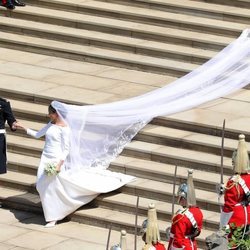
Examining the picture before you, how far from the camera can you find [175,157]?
17.9m

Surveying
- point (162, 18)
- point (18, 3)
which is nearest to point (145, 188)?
point (162, 18)

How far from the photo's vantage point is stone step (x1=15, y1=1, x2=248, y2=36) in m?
21.6

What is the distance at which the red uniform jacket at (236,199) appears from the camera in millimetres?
14875

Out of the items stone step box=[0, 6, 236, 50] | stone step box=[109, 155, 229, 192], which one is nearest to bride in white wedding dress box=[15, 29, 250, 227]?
stone step box=[109, 155, 229, 192]

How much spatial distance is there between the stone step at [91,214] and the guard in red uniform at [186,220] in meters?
2.17

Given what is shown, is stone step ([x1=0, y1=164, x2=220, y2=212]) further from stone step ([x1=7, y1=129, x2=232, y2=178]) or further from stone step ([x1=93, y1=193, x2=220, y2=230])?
stone step ([x1=7, y1=129, x2=232, y2=178])

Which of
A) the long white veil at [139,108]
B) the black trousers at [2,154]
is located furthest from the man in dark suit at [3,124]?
the long white veil at [139,108]

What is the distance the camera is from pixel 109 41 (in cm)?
2166

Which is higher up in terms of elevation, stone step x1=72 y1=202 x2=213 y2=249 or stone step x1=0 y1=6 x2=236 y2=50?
stone step x1=0 y1=6 x2=236 y2=50

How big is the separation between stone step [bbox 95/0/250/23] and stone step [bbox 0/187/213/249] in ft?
17.7

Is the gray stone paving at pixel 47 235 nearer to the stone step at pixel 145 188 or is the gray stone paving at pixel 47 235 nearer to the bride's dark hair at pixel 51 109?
the stone step at pixel 145 188

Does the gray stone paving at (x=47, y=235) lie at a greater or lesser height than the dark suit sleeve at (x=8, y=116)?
lesser

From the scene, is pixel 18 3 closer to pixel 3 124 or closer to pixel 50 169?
pixel 3 124

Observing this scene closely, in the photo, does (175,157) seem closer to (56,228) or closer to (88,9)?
(56,228)
